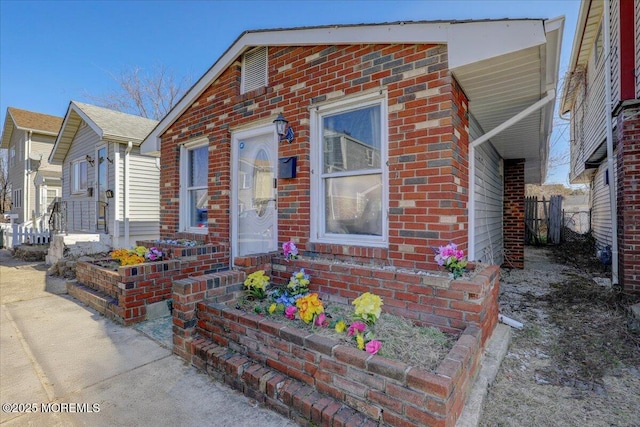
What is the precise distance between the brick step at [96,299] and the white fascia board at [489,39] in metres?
4.36

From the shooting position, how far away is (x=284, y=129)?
3.85 metres

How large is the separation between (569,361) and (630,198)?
3019mm

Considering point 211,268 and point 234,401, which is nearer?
point 234,401

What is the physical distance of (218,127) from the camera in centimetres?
489

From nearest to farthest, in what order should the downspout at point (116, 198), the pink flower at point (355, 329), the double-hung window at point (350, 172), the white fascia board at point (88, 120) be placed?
1. the pink flower at point (355, 329)
2. the double-hung window at point (350, 172)
3. the white fascia board at point (88, 120)
4. the downspout at point (116, 198)

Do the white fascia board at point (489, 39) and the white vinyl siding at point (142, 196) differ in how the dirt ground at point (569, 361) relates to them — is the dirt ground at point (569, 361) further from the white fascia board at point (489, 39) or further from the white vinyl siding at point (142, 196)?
the white vinyl siding at point (142, 196)

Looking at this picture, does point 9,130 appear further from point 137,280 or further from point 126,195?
point 137,280

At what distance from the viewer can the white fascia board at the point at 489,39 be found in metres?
2.55

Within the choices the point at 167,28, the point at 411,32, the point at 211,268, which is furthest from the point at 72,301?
the point at 167,28

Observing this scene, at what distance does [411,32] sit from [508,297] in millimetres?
3814

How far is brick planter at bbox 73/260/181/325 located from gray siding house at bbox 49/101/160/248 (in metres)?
5.53

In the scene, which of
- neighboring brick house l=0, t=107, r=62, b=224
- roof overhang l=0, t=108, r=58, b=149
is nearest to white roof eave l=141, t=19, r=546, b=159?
neighboring brick house l=0, t=107, r=62, b=224

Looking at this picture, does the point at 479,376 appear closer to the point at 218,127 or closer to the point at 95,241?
the point at 218,127

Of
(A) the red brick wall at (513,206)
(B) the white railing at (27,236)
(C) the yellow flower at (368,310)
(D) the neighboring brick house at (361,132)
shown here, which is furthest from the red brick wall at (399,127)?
(B) the white railing at (27,236)
